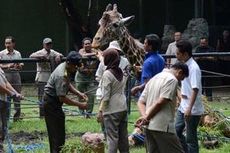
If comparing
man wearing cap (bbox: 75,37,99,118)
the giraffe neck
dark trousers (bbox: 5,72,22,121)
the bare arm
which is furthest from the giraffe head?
dark trousers (bbox: 5,72,22,121)

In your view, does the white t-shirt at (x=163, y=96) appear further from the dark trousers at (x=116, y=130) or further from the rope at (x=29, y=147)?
the rope at (x=29, y=147)

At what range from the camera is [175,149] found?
25.7 ft

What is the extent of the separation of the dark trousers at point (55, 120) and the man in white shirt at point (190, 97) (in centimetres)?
170

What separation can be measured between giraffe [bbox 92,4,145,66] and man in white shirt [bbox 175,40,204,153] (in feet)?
7.90

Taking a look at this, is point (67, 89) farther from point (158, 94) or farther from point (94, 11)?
point (94, 11)

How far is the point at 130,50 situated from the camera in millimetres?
11625

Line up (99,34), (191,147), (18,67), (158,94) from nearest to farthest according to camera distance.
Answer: (158,94) < (191,147) < (99,34) < (18,67)

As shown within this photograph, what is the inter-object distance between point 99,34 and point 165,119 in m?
4.03

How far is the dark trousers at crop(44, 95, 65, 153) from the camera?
9.48m

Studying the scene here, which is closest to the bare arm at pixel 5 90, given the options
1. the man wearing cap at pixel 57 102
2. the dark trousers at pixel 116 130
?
the man wearing cap at pixel 57 102

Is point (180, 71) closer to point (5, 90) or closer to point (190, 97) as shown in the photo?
point (190, 97)

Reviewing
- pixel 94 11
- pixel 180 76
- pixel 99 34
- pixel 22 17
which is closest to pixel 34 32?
pixel 22 17

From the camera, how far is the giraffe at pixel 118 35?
1145 cm

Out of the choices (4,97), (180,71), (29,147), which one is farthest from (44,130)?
(180,71)
